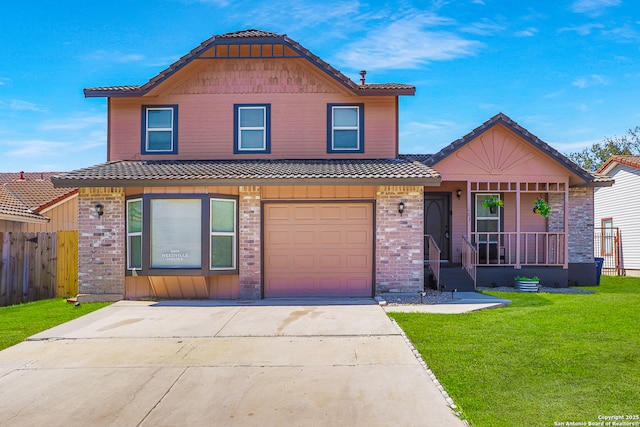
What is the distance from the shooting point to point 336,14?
1334 cm

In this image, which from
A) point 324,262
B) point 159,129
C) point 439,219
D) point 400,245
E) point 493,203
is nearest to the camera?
point 400,245

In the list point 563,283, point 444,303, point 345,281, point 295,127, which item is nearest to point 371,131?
point 295,127

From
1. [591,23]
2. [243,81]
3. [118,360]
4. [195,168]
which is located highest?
[591,23]

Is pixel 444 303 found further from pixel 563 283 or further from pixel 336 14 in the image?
pixel 336 14

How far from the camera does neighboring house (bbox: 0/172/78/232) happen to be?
57.9 feet

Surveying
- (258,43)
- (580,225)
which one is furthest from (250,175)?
(580,225)

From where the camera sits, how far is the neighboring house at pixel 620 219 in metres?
20.0

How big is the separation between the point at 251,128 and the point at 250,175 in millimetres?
2796

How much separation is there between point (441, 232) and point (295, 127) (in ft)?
18.4

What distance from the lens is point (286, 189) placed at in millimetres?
12523

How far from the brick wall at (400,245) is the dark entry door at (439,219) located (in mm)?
3477

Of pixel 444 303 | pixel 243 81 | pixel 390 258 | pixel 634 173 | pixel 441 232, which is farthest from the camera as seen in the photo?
pixel 634 173

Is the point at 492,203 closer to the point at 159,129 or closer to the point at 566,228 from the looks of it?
the point at 566,228

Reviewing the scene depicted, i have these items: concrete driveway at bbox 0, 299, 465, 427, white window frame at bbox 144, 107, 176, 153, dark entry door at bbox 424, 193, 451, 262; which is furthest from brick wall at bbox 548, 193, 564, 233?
white window frame at bbox 144, 107, 176, 153
